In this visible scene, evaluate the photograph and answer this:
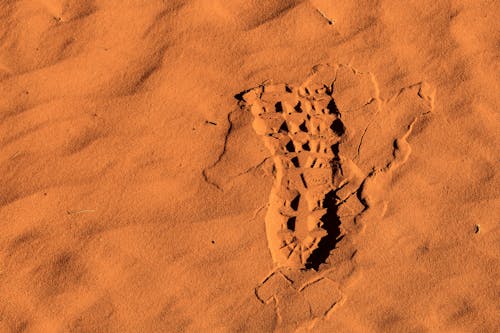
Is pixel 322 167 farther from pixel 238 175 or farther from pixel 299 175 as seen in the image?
pixel 238 175

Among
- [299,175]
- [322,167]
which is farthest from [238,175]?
[322,167]

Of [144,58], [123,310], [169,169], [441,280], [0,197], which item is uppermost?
[144,58]

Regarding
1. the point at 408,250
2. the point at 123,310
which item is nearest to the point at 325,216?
the point at 408,250

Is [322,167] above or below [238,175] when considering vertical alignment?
below

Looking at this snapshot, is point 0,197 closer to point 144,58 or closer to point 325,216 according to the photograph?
point 144,58

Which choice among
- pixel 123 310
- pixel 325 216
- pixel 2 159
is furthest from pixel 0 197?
pixel 325 216

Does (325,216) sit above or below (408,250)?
above

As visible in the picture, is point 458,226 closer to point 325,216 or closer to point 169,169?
point 325,216
